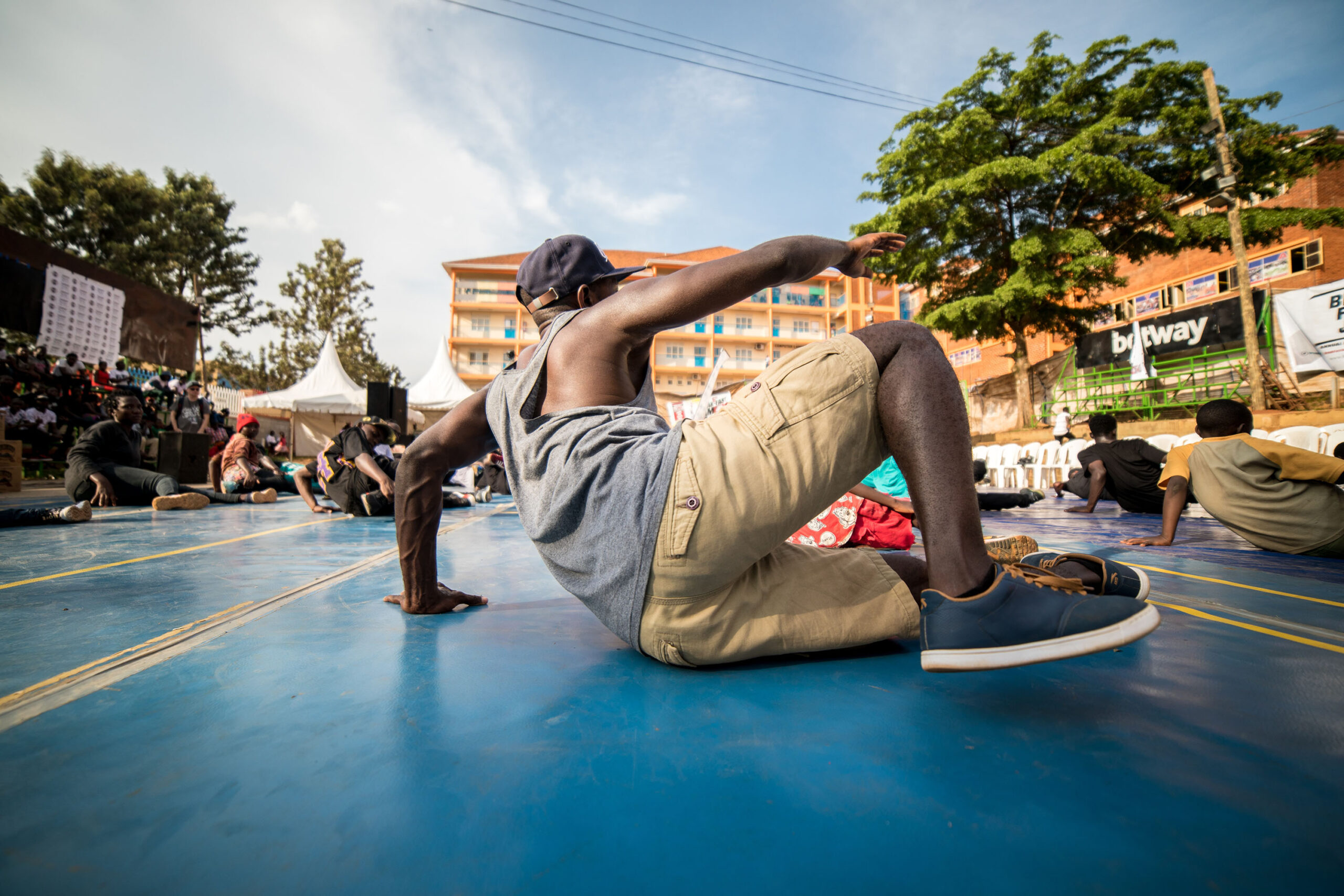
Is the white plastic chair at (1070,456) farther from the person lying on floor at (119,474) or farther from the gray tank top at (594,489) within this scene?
the person lying on floor at (119,474)

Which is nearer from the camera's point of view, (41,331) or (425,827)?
(425,827)

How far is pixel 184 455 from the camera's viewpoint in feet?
27.5

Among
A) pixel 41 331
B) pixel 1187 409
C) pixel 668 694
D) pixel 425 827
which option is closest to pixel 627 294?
pixel 668 694

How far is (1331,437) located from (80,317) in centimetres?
1620

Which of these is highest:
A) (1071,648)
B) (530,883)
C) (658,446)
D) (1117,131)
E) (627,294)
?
(1117,131)

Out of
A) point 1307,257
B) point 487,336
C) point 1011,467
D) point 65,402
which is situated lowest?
point 1011,467

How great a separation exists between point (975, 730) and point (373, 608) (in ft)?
5.41

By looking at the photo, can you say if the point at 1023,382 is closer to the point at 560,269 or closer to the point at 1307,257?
the point at 1307,257

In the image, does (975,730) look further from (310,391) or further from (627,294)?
(310,391)

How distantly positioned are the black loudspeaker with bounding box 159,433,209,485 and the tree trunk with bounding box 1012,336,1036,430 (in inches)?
713

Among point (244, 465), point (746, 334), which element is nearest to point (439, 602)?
point (244, 465)

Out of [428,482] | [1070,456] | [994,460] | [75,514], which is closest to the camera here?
[428,482]

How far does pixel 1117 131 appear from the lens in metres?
14.5

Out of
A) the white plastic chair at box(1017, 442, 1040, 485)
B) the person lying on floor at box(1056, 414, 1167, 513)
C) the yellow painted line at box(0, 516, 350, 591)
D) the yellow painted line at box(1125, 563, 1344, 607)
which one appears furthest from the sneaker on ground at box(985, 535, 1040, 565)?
the white plastic chair at box(1017, 442, 1040, 485)
